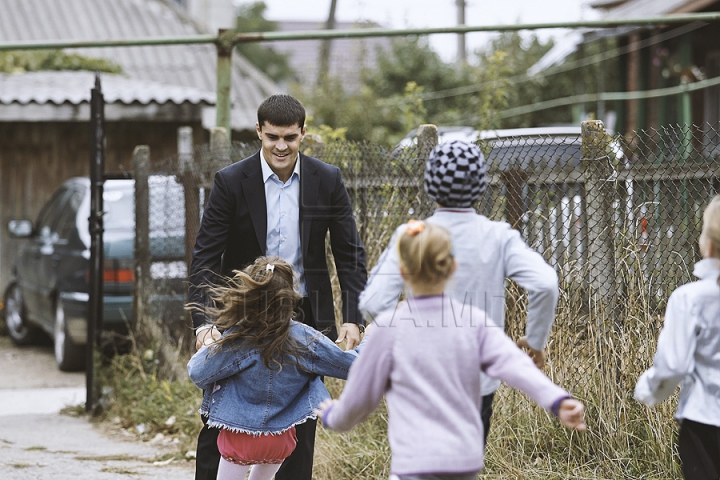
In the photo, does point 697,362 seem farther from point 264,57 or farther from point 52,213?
point 264,57

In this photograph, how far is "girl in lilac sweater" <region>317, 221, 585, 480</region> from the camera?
2.73 meters

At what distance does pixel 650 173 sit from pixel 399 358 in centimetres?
246

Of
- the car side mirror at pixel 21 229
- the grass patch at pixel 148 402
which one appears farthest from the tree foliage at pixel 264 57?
the grass patch at pixel 148 402

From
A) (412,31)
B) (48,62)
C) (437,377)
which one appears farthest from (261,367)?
(48,62)

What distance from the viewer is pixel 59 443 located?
640cm

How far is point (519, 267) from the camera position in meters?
3.04

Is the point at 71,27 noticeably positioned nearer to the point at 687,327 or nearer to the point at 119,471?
the point at 119,471

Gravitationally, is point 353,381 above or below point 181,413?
above

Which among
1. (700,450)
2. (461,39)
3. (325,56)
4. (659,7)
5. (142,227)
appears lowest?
(700,450)

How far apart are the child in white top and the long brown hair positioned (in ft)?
4.44

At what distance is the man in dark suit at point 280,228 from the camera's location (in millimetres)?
4016

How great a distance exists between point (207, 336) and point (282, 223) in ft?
1.93

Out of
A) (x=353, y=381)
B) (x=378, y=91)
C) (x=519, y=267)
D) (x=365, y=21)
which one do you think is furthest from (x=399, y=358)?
(x=378, y=91)

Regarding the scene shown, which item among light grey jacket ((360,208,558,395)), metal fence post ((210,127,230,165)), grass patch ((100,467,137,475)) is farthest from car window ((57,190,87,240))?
light grey jacket ((360,208,558,395))
